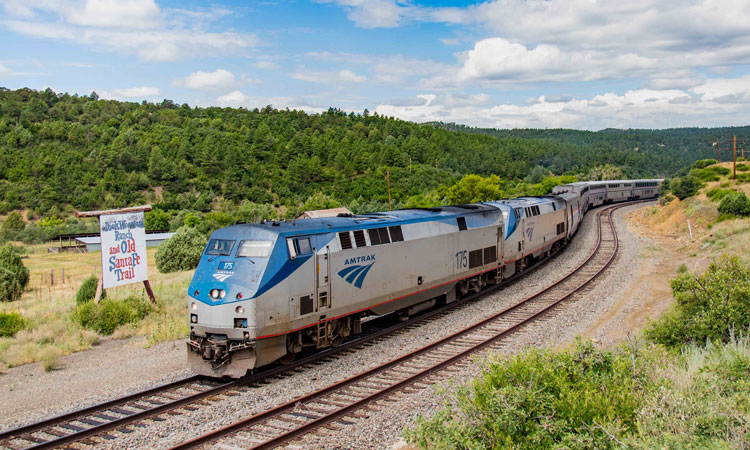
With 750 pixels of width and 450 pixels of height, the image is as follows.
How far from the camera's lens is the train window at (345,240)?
1455 centimetres

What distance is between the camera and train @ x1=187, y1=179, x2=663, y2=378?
1209cm

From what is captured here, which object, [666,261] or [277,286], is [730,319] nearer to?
[277,286]

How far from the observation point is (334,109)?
6796 inches

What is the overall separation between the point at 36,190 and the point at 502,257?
284 ft

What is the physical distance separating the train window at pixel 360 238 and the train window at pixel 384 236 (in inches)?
33.0

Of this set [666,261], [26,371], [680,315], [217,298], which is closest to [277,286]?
[217,298]

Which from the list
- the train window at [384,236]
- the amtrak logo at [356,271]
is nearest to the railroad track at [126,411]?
the amtrak logo at [356,271]

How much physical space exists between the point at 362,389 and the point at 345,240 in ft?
14.2

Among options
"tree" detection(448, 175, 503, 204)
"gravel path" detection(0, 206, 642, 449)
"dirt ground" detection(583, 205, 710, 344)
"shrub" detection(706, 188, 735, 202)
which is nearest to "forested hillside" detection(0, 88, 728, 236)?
"tree" detection(448, 175, 503, 204)

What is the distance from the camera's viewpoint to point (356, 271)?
14.9 meters

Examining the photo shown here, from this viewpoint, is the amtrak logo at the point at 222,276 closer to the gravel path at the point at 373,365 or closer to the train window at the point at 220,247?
the train window at the point at 220,247

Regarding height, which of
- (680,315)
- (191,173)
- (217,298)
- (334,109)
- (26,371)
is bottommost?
(26,371)

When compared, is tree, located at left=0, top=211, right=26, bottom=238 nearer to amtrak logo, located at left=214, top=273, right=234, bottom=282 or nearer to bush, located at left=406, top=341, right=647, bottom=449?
amtrak logo, located at left=214, top=273, right=234, bottom=282

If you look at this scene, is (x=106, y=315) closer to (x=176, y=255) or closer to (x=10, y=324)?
(x=10, y=324)
